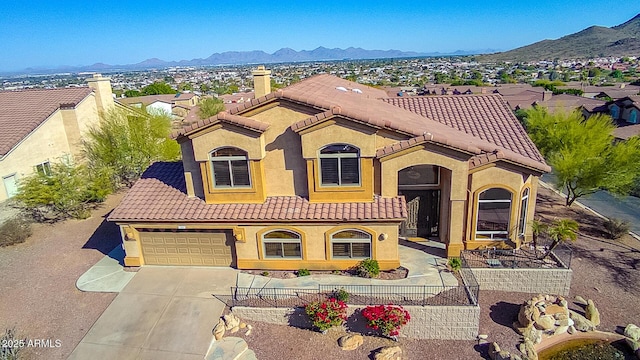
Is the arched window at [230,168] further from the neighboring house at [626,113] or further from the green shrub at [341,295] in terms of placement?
the neighboring house at [626,113]

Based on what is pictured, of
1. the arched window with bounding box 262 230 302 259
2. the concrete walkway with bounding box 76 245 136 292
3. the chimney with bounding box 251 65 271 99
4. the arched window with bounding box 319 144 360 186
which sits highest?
the chimney with bounding box 251 65 271 99

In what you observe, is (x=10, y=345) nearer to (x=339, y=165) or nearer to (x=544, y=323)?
(x=339, y=165)

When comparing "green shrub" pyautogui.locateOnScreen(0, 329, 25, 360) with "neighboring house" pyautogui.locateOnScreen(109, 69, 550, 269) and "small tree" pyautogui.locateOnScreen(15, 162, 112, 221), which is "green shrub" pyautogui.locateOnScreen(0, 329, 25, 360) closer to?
"neighboring house" pyautogui.locateOnScreen(109, 69, 550, 269)

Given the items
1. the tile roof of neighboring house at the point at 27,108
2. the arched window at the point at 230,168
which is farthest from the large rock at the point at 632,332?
the tile roof of neighboring house at the point at 27,108

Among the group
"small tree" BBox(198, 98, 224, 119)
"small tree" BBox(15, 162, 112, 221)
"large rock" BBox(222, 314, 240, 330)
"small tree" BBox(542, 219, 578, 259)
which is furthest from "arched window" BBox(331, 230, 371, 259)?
"small tree" BBox(198, 98, 224, 119)

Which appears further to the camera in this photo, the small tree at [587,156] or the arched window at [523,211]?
the small tree at [587,156]
